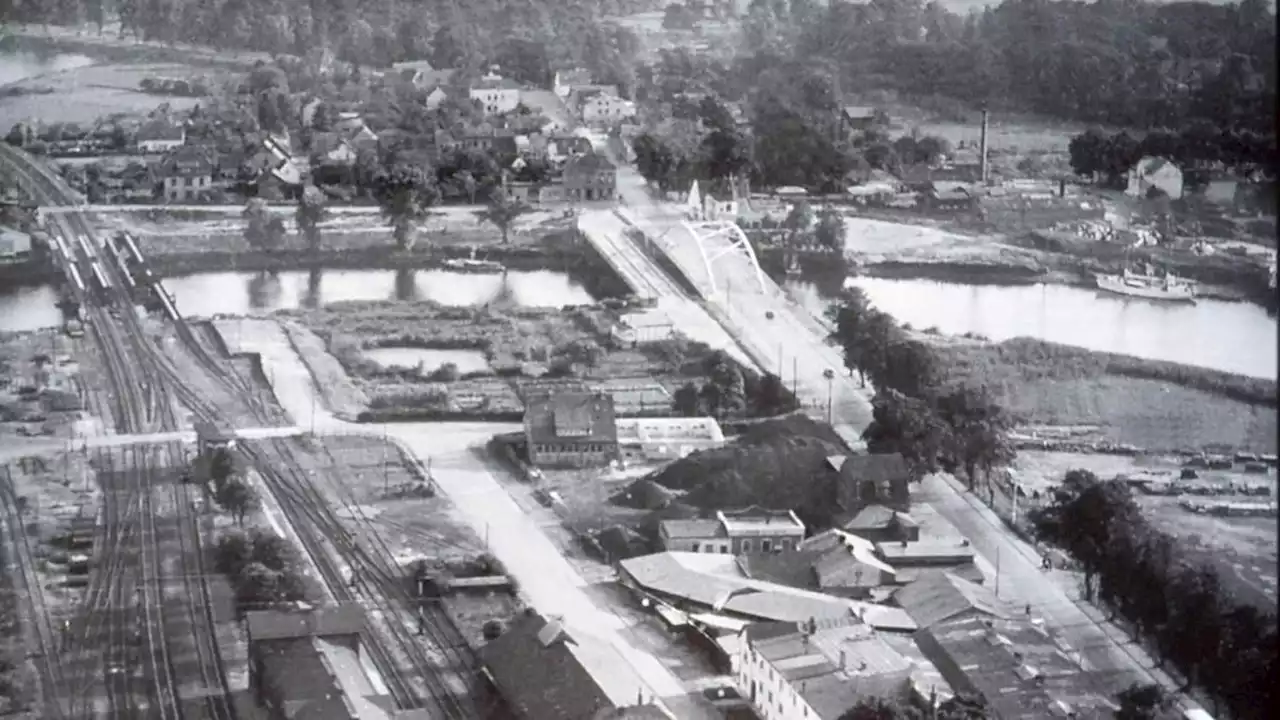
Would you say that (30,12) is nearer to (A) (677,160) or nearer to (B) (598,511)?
(A) (677,160)

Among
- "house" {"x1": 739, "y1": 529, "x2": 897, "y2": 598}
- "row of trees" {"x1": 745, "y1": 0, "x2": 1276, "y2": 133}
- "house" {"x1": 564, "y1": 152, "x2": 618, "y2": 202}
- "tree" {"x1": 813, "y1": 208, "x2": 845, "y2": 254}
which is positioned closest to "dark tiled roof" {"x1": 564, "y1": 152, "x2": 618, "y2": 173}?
"house" {"x1": 564, "y1": 152, "x2": 618, "y2": 202}

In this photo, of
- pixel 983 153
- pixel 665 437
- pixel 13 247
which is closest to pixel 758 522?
pixel 665 437

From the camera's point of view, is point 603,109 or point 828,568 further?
point 603,109

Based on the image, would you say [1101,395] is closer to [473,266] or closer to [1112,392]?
[1112,392]

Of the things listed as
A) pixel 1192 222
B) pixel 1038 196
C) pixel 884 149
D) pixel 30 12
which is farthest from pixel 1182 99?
pixel 30 12

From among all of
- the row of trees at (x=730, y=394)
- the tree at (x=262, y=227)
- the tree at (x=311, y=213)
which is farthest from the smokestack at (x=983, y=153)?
the tree at (x=262, y=227)

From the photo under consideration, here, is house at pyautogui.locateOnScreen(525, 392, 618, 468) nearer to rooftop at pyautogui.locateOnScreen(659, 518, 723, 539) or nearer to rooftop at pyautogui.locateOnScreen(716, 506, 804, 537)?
rooftop at pyautogui.locateOnScreen(659, 518, 723, 539)
